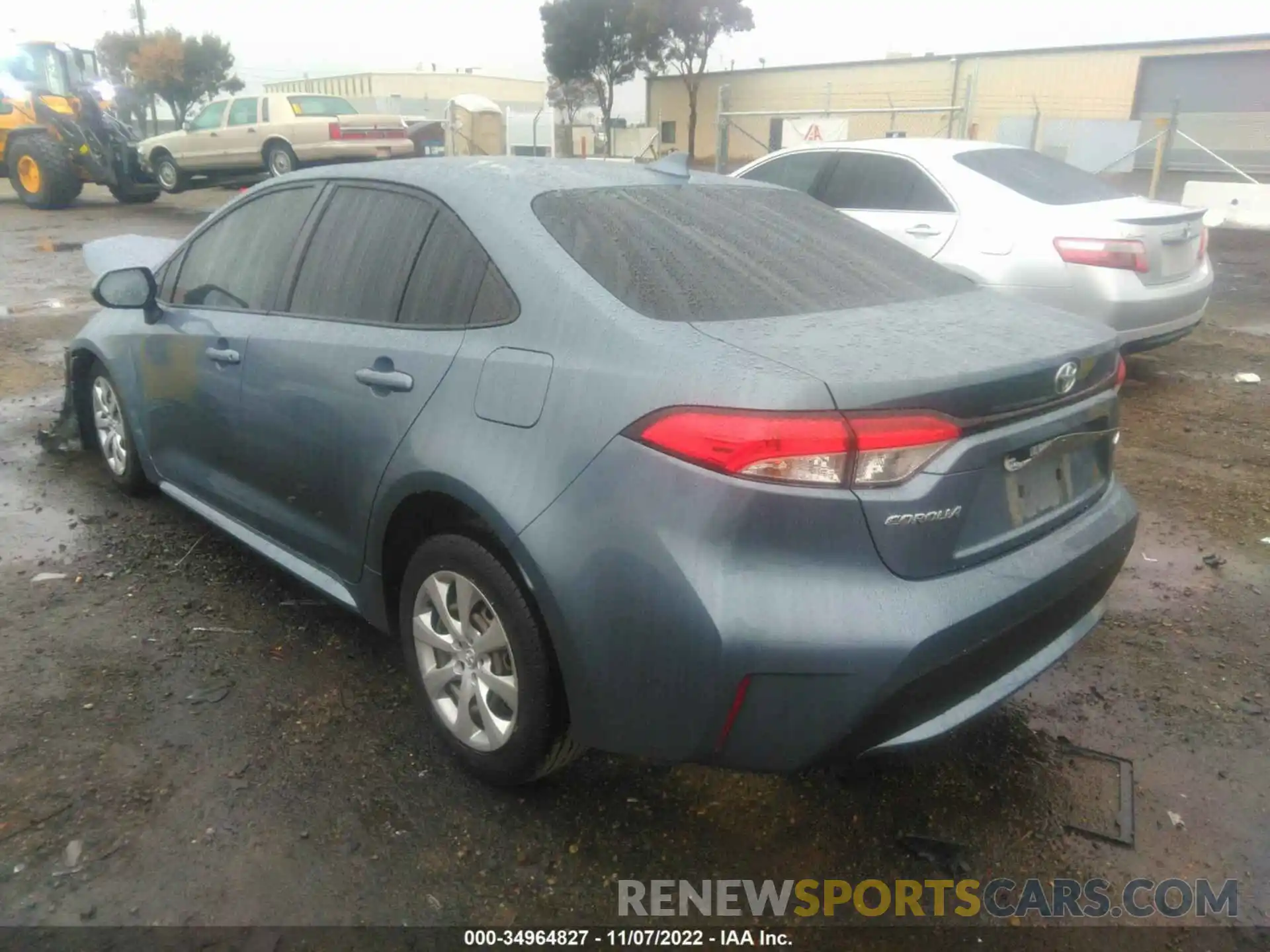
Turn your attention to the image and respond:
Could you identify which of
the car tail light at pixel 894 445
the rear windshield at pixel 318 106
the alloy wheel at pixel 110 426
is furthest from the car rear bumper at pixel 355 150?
the car tail light at pixel 894 445

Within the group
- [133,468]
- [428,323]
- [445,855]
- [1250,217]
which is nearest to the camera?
[445,855]

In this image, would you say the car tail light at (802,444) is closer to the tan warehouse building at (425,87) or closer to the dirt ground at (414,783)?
the dirt ground at (414,783)

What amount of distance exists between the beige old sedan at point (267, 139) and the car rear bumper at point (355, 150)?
13 millimetres

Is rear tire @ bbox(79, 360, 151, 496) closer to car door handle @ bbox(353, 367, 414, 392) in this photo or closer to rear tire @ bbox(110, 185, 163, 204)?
car door handle @ bbox(353, 367, 414, 392)

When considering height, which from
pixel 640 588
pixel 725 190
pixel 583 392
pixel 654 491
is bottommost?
pixel 640 588

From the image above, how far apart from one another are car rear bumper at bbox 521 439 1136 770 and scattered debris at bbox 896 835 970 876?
0.43 m

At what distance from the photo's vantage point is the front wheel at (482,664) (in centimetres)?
229

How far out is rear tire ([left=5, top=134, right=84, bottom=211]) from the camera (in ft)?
55.4

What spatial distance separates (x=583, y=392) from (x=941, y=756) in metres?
1.53

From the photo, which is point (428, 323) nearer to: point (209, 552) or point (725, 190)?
point (725, 190)

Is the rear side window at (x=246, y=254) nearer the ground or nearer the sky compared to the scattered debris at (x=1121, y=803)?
nearer the sky

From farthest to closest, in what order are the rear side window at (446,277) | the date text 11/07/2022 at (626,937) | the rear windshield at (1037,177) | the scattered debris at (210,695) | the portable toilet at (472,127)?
the portable toilet at (472,127) < the rear windshield at (1037,177) < the scattered debris at (210,695) < the rear side window at (446,277) < the date text 11/07/2022 at (626,937)

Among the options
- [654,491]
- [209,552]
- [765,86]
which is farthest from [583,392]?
[765,86]

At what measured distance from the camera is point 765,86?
38812 millimetres
